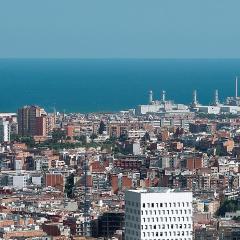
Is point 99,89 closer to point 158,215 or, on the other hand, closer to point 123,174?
point 123,174

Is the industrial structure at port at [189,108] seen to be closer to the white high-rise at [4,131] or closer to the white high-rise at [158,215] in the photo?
the white high-rise at [4,131]

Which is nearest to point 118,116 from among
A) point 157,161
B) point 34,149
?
point 34,149

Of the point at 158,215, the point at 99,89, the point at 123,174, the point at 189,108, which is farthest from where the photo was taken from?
the point at 99,89

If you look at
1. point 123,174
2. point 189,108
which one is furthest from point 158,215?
point 189,108

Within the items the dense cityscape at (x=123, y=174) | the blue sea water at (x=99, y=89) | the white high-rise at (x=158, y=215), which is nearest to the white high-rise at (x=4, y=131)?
the dense cityscape at (x=123, y=174)

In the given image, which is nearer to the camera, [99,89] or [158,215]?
[158,215]

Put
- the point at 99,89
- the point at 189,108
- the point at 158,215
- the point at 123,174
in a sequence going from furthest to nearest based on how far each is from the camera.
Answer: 1. the point at 99,89
2. the point at 189,108
3. the point at 123,174
4. the point at 158,215

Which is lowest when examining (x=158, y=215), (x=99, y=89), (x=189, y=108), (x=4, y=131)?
(x=158, y=215)
